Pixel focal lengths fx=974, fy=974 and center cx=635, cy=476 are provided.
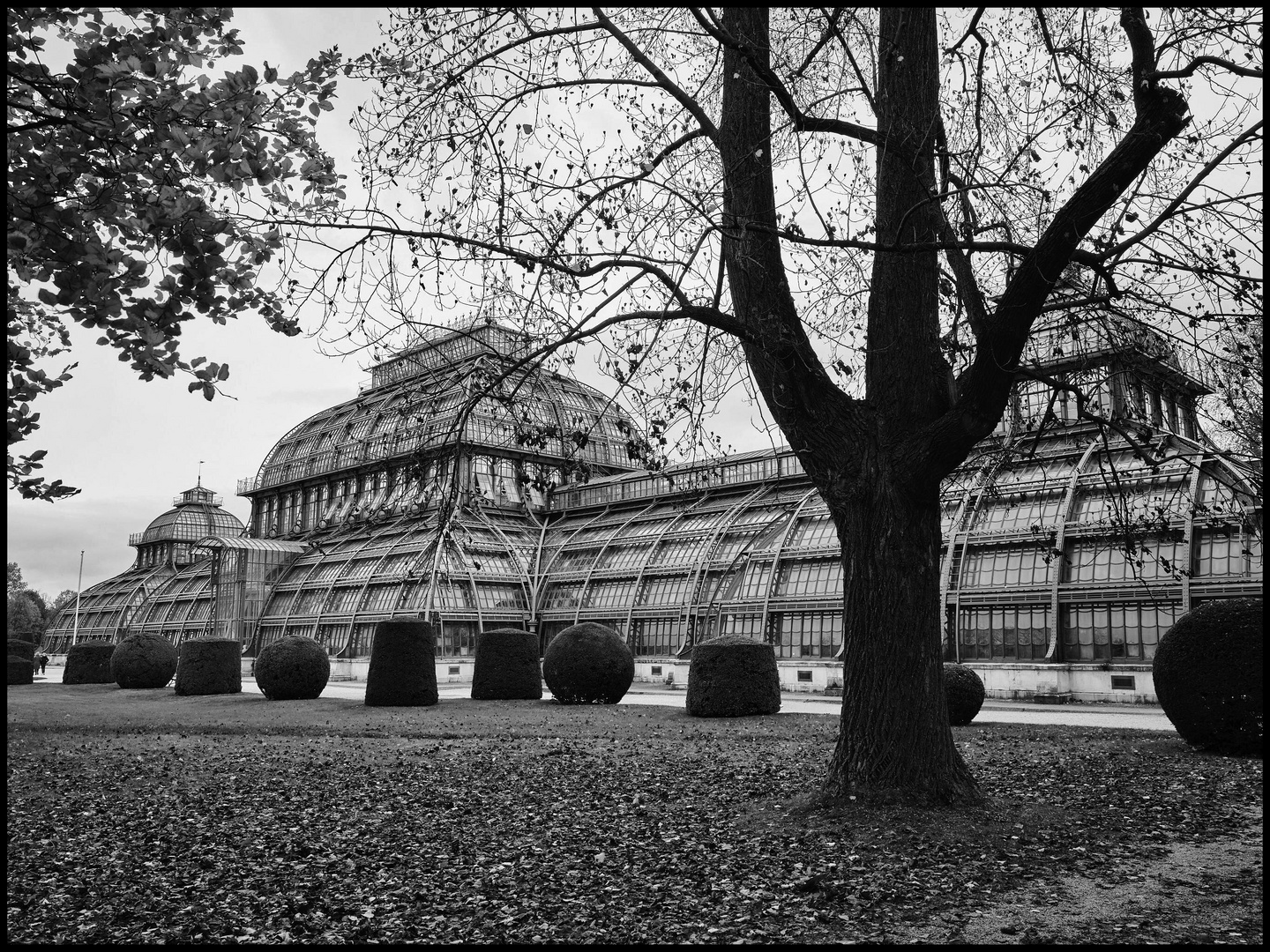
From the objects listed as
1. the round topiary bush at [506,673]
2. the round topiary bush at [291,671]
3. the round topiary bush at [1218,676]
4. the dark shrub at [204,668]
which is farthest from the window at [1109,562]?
the dark shrub at [204,668]

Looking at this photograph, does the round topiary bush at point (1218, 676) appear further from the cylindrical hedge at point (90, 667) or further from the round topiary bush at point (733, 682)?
the cylindrical hedge at point (90, 667)

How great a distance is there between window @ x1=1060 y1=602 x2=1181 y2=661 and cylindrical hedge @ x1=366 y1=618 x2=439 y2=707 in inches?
637

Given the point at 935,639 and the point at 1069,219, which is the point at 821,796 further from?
the point at 1069,219

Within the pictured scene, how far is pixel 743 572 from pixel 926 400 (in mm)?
24602

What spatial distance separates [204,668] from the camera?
2988 centimetres

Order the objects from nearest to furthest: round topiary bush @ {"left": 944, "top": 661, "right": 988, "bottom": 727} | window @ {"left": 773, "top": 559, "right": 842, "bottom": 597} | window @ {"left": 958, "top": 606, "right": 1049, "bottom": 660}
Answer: round topiary bush @ {"left": 944, "top": 661, "right": 988, "bottom": 727}, window @ {"left": 958, "top": 606, "right": 1049, "bottom": 660}, window @ {"left": 773, "top": 559, "right": 842, "bottom": 597}

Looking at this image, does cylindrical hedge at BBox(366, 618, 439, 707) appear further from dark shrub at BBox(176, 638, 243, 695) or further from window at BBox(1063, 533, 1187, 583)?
window at BBox(1063, 533, 1187, 583)

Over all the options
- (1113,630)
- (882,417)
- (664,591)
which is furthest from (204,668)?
(882,417)

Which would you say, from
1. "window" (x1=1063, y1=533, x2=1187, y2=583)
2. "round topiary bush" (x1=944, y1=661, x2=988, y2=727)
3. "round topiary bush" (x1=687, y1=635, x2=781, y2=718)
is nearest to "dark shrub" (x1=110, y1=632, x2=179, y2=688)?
"round topiary bush" (x1=687, y1=635, x2=781, y2=718)

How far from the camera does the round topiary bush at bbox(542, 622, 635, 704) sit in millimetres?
24703

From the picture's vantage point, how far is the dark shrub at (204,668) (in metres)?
29.9

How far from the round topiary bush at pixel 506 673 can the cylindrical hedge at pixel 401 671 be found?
174 cm

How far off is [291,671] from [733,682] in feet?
44.1

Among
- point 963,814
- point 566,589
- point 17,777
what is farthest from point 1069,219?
point 566,589
